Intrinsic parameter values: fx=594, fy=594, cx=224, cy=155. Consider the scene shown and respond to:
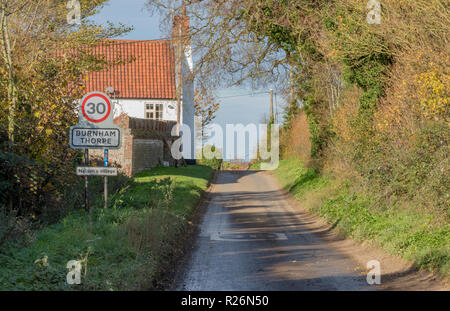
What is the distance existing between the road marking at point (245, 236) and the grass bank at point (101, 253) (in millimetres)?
1031

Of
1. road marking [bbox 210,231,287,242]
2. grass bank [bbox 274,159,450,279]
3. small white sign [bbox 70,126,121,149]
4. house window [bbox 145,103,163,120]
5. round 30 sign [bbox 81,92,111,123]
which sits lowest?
road marking [bbox 210,231,287,242]

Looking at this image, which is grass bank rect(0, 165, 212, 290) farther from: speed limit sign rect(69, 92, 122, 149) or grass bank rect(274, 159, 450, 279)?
grass bank rect(274, 159, 450, 279)

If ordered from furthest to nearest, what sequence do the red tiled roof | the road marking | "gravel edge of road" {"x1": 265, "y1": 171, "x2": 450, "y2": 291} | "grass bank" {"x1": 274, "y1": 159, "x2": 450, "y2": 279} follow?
the red tiled roof → the road marking → "grass bank" {"x1": 274, "y1": 159, "x2": 450, "y2": 279} → "gravel edge of road" {"x1": 265, "y1": 171, "x2": 450, "y2": 291}

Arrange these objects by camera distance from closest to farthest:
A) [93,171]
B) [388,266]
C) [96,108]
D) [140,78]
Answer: [388,266], [93,171], [96,108], [140,78]

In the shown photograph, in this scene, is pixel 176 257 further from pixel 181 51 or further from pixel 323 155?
pixel 323 155

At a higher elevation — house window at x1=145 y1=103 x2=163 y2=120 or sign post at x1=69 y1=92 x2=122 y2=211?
house window at x1=145 y1=103 x2=163 y2=120

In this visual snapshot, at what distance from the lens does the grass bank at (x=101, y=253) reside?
8.35 metres

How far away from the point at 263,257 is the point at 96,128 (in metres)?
4.32

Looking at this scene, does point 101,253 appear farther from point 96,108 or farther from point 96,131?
point 96,108

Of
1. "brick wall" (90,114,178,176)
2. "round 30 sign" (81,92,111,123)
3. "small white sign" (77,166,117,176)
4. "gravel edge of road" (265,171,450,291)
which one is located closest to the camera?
"gravel edge of road" (265,171,450,291)

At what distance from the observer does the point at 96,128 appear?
39.7 feet

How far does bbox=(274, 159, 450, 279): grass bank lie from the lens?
10812 mm

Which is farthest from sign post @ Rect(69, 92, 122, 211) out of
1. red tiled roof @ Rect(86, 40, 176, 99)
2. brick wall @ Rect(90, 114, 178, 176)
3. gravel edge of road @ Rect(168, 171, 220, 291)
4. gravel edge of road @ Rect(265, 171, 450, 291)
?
red tiled roof @ Rect(86, 40, 176, 99)

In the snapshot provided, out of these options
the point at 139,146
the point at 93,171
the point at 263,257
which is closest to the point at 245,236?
the point at 263,257
